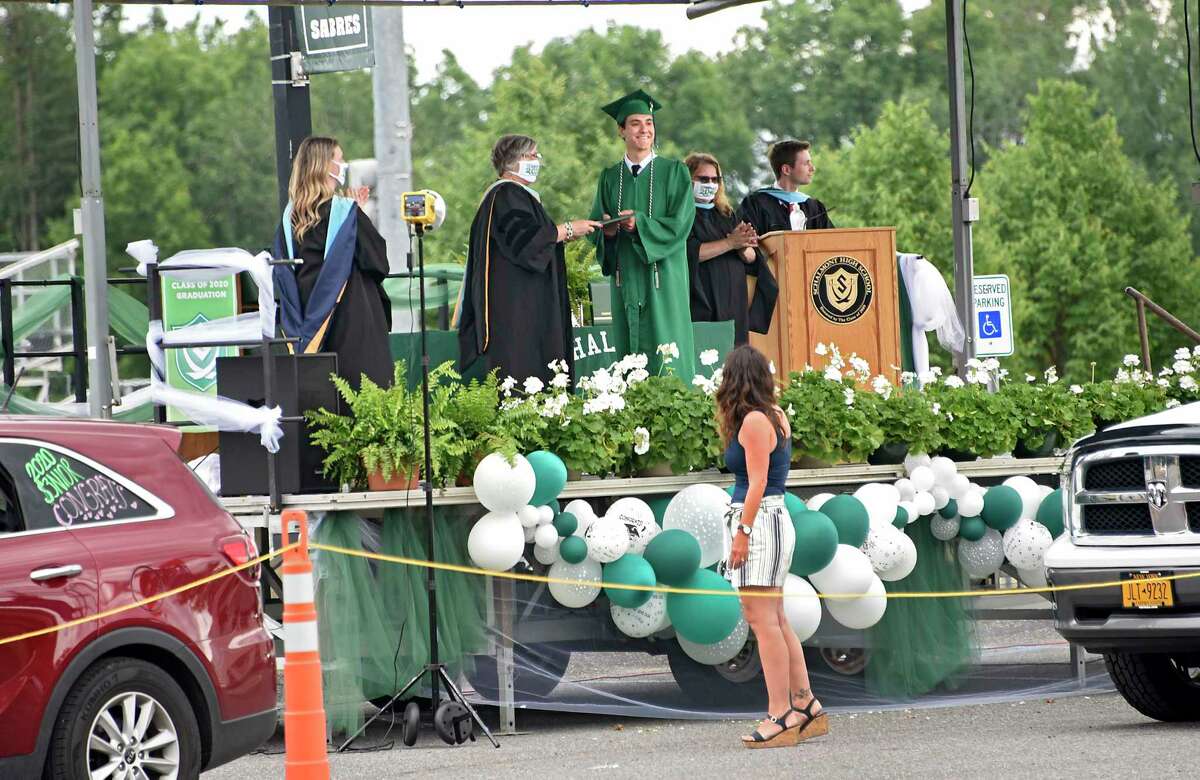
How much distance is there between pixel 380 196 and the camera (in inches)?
843

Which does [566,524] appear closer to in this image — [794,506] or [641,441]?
[641,441]

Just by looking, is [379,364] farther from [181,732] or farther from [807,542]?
[181,732]

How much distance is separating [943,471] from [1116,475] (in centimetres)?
204

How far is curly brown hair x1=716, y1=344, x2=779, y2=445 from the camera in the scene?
9547mm

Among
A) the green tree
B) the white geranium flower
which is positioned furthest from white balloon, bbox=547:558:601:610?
the green tree

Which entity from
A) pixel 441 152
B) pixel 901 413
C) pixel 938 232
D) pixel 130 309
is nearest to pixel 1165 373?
pixel 901 413

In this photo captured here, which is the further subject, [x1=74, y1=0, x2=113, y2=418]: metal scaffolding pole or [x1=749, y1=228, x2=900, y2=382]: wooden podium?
[x1=749, y1=228, x2=900, y2=382]: wooden podium

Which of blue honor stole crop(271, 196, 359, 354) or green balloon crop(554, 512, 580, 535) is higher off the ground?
blue honor stole crop(271, 196, 359, 354)

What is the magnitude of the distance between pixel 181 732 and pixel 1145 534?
4.53 meters

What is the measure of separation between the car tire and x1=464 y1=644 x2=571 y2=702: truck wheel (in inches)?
117

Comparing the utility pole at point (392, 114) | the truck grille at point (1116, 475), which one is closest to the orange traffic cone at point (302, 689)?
the truck grille at point (1116, 475)

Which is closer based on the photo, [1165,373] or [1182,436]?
[1182,436]

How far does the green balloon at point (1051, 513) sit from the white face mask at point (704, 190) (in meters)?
3.50

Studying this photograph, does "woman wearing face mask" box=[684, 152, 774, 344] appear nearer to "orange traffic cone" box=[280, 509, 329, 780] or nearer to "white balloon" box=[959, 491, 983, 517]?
"white balloon" box=[959, 491, 983, 517]
